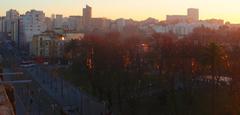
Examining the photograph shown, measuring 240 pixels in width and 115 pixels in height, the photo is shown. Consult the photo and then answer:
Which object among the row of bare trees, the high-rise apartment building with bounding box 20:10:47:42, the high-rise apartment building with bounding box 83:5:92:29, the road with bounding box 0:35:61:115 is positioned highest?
the high-rise apartment building with bounding box 83:5:92:29

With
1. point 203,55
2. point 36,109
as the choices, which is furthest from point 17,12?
point 203,55

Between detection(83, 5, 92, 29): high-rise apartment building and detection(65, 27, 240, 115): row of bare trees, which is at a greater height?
detection(83, 5, 92, 29): high-rise apartment building

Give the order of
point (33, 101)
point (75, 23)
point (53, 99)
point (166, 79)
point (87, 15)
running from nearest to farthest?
point (166, 79) < point (33, 101) < point (53, 99) < point (87, 15) < point (75, 23)

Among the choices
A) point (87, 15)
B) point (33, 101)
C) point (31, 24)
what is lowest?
point (33, 101)

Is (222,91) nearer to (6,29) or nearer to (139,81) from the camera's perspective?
(139,81)

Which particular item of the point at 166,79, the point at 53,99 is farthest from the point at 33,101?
the point at 166,79

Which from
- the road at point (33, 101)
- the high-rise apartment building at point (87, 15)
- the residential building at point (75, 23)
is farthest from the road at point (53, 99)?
the residential building at point (75, 23)

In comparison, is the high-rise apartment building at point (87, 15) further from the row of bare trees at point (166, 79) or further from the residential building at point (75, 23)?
the row of bare trees at point (166, 79)

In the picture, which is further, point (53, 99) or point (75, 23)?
point (75, 23)

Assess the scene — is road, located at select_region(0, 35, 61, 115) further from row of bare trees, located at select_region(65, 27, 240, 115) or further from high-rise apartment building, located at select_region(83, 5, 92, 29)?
high-rise apartment building, located at select_region(83, 5, 92, 29)

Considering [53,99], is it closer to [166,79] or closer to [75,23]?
[166,79]

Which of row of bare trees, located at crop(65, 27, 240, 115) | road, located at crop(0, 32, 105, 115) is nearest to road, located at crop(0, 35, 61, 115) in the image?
road, located at crop(0, 32, 105, 115)

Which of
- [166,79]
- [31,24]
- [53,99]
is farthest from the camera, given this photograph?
[31,24]

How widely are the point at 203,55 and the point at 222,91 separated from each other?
37.1 inches
